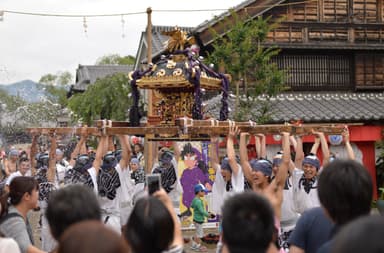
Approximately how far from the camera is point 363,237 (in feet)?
5.98

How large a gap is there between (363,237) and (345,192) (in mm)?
1153

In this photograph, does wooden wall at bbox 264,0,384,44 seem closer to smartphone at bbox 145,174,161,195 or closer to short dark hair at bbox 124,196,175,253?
smartphone at bbox 145,174,161,195

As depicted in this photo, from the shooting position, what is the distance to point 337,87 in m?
15.7

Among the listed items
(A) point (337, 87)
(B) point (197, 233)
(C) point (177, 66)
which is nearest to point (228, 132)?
(C) point (177, 66)

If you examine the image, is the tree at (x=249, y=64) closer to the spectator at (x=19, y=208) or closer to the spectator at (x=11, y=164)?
the spectator at (x=11, y=164)

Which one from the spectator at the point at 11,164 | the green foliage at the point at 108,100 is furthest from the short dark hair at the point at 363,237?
the green foliage at the point at 108,100

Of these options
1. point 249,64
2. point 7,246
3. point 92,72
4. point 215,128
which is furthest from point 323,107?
point 92,72

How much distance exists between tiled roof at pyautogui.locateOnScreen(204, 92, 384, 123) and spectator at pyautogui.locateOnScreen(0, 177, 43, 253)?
9.16 metres

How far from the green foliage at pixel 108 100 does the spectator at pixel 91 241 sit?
2162cm

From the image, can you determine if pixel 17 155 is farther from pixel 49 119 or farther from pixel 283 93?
pixel 49 119

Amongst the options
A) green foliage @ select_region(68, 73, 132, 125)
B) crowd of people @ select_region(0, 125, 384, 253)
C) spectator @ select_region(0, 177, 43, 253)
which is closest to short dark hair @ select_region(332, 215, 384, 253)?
crowd of people @ select_region(0, 125, 384, 253)

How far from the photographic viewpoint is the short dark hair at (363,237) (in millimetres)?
1796

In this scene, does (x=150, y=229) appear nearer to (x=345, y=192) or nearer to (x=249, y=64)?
(x=345, y=192)

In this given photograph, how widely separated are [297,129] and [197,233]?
4.99m
